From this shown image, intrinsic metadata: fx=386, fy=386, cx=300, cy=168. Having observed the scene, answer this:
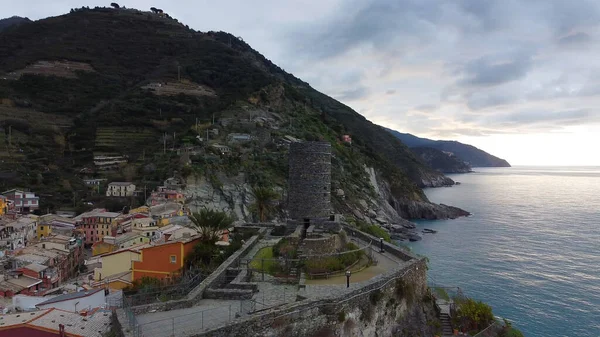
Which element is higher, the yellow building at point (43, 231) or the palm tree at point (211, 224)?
the palm tree at point (211, 224)

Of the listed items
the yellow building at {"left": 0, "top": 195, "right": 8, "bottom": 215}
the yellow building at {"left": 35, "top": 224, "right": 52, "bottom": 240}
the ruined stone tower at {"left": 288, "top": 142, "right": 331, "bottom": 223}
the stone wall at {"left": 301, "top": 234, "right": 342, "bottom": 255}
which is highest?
the ruined stone tower at {"left": 288, "top": 142, "right": 331, "bottom": 223}

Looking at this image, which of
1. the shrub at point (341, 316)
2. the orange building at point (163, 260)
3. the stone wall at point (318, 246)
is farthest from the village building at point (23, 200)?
the shrub at point (341, 316)

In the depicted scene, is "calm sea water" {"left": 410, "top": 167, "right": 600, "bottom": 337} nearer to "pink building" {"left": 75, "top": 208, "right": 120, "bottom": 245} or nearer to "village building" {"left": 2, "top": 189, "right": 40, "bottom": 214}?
"pink building" {"left": 75, "top": 208, "right": 120, "bottom": 245}

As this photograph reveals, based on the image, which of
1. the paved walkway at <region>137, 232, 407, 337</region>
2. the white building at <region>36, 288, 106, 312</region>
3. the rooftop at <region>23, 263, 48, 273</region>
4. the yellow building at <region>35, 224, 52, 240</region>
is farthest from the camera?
the yellow building at <region>35, 224, 52, 240</region>

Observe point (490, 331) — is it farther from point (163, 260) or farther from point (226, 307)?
point (163, 260)

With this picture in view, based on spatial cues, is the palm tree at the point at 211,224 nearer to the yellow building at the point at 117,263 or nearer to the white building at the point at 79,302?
the yellow building at the point at 117,263

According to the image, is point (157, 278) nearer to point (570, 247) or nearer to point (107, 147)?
point (570, 247)

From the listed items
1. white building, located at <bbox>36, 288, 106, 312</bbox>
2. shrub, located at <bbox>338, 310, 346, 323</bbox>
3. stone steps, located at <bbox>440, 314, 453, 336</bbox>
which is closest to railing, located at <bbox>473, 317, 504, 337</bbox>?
stone steps, located at <bbox>440, 314, 453, 336</bbox>

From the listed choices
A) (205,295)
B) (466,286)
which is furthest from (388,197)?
(205,295)
